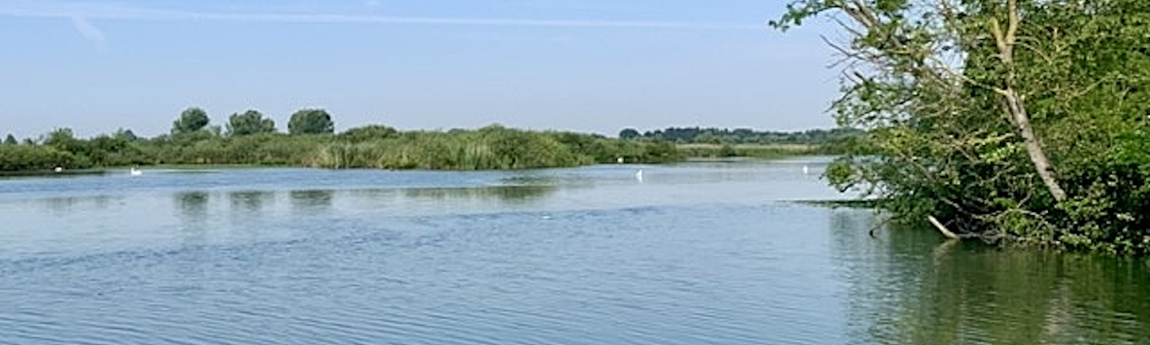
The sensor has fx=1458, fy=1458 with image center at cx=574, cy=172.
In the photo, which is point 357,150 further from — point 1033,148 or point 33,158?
point 1033,148

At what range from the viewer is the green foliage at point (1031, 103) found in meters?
18.3

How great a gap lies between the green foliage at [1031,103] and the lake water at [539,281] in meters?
0.80

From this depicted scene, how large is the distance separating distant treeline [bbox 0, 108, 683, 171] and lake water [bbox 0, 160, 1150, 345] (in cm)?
3738

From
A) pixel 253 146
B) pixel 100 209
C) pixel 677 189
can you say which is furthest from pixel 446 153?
pixel 100 209

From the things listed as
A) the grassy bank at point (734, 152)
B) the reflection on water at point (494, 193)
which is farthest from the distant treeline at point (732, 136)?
the reflection on water at point (494, 193)

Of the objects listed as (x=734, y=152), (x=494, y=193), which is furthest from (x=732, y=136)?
(x=494, y=193)

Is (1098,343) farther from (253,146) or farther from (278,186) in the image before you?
(253,146)

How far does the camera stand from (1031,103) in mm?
19078

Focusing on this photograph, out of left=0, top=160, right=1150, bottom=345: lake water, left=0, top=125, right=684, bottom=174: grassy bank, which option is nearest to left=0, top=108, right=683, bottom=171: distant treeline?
left=0, top=125, right=684, bottom=174: grassy bank

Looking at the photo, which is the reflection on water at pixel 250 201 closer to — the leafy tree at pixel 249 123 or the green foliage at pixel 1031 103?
the green foliage at pixel 1031 103

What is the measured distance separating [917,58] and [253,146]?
6905cm

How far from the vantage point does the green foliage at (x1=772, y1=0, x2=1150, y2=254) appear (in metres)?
18.3

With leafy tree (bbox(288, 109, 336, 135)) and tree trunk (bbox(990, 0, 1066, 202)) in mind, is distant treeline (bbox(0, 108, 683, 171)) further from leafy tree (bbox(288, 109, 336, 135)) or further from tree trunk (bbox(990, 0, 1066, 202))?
tree trunk (bbox(990, 0, 1066, 202))

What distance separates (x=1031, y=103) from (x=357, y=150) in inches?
2202
